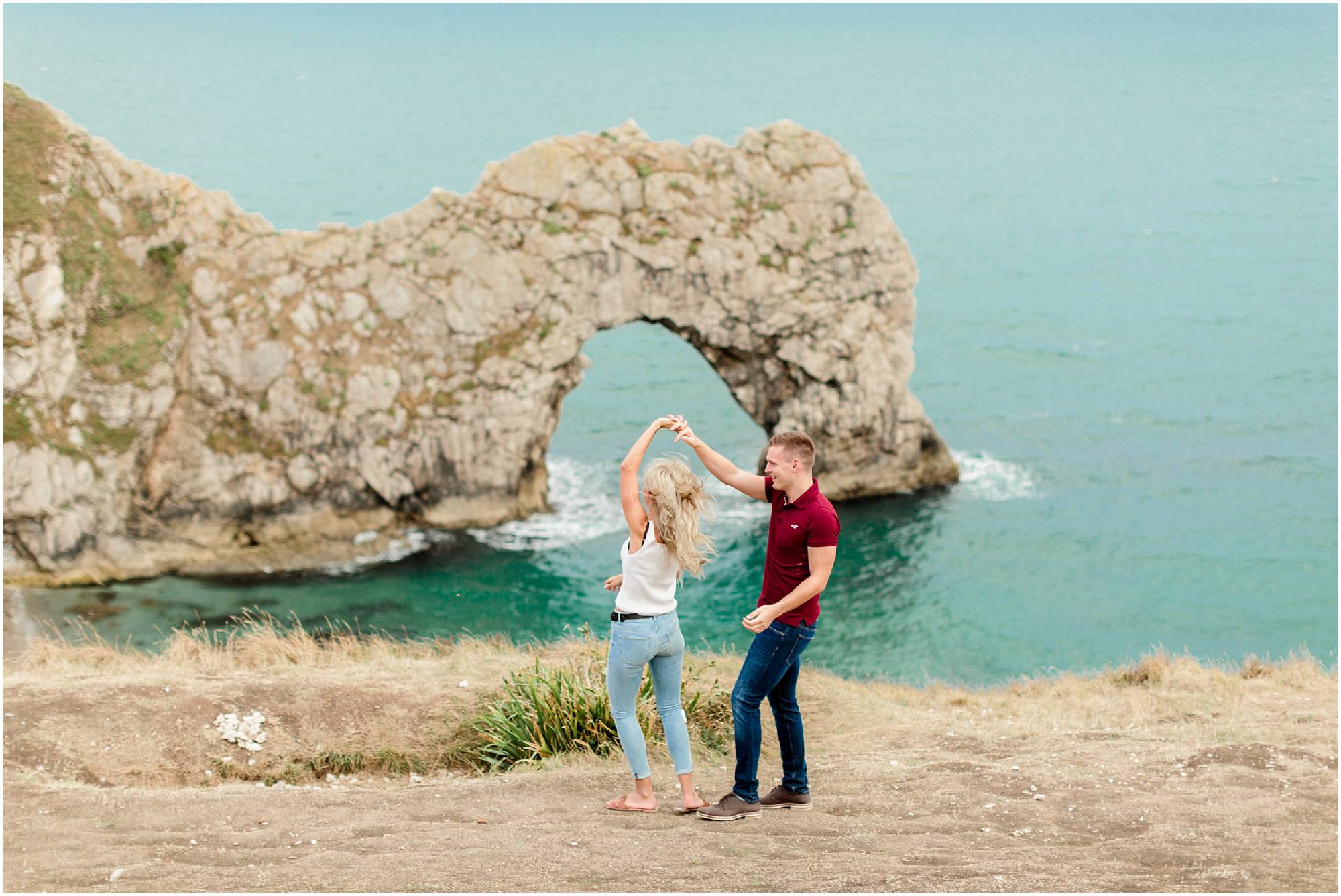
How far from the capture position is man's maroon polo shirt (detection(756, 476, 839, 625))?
891cm

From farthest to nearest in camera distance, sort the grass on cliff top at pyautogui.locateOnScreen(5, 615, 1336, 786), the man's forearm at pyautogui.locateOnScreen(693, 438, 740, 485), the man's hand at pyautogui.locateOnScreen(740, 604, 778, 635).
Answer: the grass on cliff top at pyautogui.locateOnScreen(5, 615, 1336, 786) < the man's forearm at pyautogui.locateOnScreen(693, 438, 740, 485) < the man's hand at pyautogui.locateOnScreen(740, 604, 778, 635)

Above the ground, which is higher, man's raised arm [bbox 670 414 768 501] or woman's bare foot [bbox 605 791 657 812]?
man's raised arm [bbox 670 414 768 501]

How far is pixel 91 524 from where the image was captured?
95.7 ft

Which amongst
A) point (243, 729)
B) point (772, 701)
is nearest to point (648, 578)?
point (772, 701)

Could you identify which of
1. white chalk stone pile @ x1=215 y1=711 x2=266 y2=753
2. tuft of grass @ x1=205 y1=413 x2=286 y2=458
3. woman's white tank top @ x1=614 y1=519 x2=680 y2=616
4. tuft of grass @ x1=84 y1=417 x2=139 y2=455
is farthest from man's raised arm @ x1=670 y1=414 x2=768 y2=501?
tuft of grass @ x1=84 y1=417 x2=139 y2=455

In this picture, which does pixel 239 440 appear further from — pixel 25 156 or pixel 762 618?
pixel 762 618

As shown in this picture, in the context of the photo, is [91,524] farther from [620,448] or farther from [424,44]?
[424,44]

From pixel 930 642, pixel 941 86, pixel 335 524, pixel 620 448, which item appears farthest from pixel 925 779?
pixel 941 86

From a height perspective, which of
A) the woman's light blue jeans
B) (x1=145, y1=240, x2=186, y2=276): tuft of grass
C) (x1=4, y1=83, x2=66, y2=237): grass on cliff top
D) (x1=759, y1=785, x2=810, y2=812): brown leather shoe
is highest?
(x1=4, y1=83, x2=66, y2=237): grass on cliff top

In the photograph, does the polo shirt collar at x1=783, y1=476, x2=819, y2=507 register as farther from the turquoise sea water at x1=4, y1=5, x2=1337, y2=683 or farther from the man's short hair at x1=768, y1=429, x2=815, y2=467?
the turquoise sea water at x1=4, y1=5, x2=1337, y2=683

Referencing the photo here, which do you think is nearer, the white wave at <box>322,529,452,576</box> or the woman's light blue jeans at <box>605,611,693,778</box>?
the woman's light blue jeans at <box>605,611,693,778</box>

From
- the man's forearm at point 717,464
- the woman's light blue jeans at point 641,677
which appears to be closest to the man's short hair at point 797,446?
the man's forearm at point 717,464

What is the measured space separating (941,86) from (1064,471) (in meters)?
98.9

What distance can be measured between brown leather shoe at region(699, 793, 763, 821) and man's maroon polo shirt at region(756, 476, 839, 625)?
173 cm
